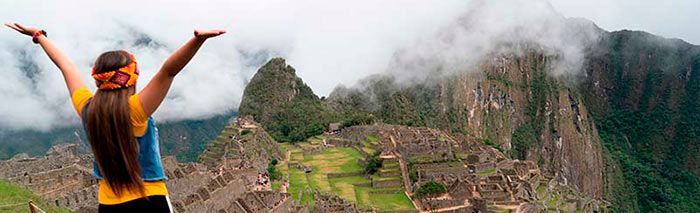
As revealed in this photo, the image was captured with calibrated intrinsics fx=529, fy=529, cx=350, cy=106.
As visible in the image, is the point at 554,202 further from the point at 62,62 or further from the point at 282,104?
the point at 282,104

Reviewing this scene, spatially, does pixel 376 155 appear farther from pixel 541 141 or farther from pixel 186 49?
pixel 541 141

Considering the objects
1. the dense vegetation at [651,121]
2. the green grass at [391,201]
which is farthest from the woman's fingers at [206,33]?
the dense vegetation at [651,121]

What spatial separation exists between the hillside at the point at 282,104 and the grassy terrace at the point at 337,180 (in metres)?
14.7

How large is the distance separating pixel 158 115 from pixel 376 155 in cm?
1324

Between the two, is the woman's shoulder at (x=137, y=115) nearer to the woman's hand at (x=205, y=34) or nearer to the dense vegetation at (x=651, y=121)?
the woman's hand at (x=205, y=34)

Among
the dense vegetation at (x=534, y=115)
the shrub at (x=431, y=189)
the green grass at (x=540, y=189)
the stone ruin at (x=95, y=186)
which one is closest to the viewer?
the stone ruin at (x=95, y=186)

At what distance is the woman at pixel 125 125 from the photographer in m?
2.75

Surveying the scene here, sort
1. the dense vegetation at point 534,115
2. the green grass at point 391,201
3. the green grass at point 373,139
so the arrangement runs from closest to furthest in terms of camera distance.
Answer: the green grass at point 391,201 → the green grass at point 373,139 → the dense vegetation at point 534,115

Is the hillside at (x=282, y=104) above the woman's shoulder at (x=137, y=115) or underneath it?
above

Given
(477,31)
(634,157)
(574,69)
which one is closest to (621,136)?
(634,157)

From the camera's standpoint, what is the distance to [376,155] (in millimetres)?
33375

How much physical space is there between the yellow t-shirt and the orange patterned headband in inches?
3.7

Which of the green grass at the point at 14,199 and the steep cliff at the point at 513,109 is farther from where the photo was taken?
the steep cliff at the point at 513,109

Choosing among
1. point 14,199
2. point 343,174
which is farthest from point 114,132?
point 343,174
